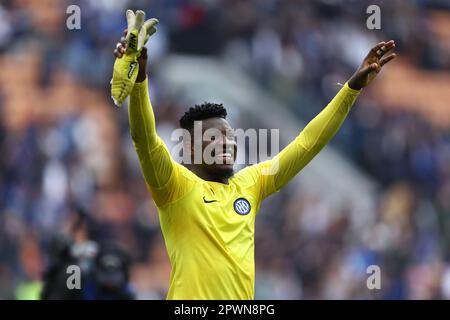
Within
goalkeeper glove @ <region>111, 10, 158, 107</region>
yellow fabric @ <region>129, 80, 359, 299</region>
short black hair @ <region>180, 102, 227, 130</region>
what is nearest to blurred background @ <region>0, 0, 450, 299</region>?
short black hair @ <region>180, 102, 227, 130</region>

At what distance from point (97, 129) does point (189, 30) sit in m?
2.77

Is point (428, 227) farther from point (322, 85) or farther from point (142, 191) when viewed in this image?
point (142, 191)

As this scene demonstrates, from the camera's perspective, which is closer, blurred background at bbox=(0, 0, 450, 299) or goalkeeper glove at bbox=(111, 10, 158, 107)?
goalkeeper glove at bbox=(111, 10, 158, 107)

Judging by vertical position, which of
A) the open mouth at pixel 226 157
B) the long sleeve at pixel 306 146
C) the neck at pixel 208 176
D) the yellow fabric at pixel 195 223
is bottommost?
the yellow fabric at pixel 195 223

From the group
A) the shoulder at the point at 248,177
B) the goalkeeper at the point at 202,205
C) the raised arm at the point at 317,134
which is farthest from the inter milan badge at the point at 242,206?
the raised arm at the point at 317,134

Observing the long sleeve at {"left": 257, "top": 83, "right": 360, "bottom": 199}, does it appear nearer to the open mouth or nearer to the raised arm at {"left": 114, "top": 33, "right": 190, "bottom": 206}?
the open mouth

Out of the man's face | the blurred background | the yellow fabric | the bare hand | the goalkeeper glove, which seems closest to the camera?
the goalkeeper glove

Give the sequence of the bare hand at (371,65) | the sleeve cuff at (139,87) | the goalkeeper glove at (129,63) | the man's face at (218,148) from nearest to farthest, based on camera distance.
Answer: the goalkeeper glove at (129,63) < the sleeve cuff at (139,87) < the man's face at (218,148) < the bare hand at (371,65)

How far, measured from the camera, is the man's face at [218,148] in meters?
6.38

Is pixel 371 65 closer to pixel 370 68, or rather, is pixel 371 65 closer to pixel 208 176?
pixel 370 68

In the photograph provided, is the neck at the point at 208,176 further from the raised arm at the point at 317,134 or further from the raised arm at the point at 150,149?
the raised arm at the point at 317,134

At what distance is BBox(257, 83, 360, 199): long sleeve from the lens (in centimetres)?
672
